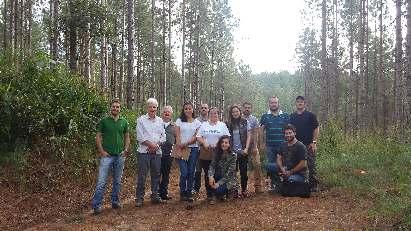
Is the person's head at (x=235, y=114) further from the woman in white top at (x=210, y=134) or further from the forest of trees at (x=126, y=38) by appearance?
the forest of trees at (x=126, y=38)

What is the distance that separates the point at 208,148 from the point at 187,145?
39 cm

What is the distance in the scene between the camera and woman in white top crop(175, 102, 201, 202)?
821 cm

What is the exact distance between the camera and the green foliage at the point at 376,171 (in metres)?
6.68

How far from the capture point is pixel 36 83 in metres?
9.82

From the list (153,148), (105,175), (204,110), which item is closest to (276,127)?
(204,110)

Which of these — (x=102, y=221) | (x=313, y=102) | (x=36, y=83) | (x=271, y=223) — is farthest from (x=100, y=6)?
(x=313, y=102)

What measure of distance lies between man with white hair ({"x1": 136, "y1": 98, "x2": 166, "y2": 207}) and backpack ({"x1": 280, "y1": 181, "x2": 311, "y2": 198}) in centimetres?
238

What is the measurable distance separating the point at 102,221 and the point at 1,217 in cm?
175

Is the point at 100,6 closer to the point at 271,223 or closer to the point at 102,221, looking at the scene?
the point at 102,221

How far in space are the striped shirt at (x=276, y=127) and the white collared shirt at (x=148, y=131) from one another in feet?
6.99

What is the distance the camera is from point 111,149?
7.78 metres

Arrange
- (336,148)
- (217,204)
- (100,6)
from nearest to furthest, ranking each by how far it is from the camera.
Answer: (217,204)
(336,148)
(100,6)

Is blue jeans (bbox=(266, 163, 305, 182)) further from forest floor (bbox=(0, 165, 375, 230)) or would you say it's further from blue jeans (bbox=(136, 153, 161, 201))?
blue jeans (bbox=(136, 153, 161, 201))

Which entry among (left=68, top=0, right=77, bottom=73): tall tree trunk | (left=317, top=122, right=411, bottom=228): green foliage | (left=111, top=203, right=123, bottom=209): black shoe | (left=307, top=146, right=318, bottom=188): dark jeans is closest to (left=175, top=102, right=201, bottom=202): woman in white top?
(left=111, top=203, right=123, bottom=209): black shoe
